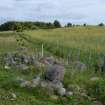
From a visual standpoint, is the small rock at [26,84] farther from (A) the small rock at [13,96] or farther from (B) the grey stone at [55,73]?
(A) the small rock at [13,96]

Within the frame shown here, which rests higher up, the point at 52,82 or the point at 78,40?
the point at 52,82

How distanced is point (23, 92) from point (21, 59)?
681 centimetres

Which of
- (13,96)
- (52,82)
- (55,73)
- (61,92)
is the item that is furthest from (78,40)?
(13,96)

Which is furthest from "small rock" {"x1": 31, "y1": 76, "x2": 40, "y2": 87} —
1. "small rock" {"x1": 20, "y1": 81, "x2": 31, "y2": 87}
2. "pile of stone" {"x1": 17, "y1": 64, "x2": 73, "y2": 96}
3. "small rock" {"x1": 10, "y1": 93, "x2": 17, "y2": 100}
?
"small rock" {"x1": 10, "y1": 93, "x2": 17, "y2": 100}

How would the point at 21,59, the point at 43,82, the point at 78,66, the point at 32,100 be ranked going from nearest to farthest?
1. the point at 32,100
2. the point at 43,82
3. the point at 78,66
4. the point at 21,59

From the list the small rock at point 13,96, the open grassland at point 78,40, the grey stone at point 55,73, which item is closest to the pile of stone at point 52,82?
the grey stone at point 55,73

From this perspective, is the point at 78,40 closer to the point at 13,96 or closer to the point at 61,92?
the point at 61,92

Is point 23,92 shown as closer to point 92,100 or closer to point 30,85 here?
point 30,85

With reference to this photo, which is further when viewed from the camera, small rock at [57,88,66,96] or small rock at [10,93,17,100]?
small rock at [57,88,66,96]

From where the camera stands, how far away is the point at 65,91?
45.2 feet

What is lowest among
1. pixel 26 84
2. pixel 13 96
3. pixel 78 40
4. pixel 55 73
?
pixel 78 40

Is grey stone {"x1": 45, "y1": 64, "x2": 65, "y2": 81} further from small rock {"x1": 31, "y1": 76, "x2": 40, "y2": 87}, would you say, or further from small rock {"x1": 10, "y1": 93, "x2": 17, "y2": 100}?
small rock {"x1": 10, "y1": 93, "x2": 17, "y2": 100}

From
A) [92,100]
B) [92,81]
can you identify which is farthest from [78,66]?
[92,100]

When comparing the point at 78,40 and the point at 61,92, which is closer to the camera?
the point at 61,92
